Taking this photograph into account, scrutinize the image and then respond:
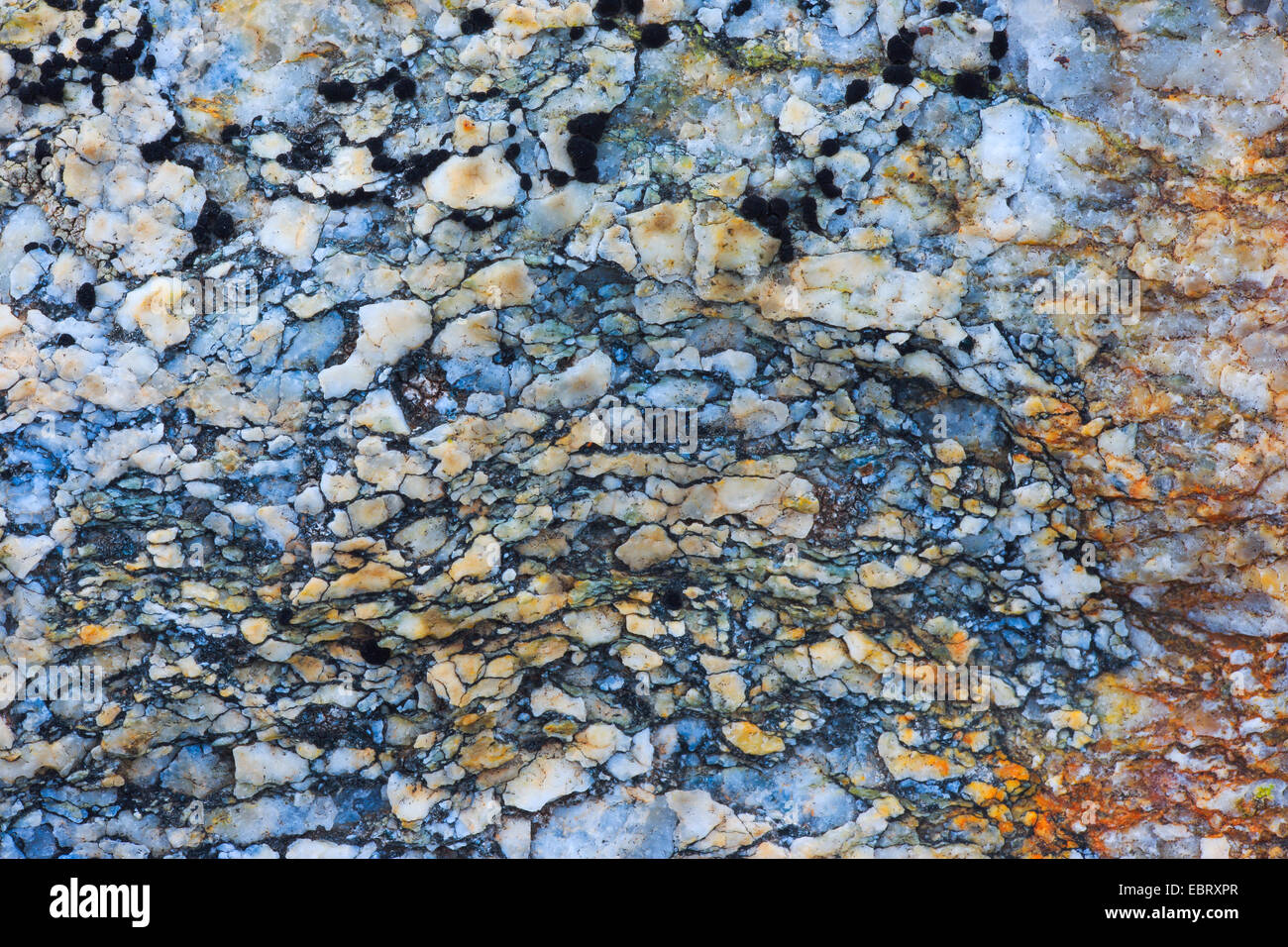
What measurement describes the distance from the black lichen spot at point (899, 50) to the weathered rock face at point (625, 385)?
0.02 meters

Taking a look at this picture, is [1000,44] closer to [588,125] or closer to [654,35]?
[654,35]

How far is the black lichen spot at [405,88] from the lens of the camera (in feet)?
12.1

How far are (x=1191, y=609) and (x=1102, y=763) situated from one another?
72cm

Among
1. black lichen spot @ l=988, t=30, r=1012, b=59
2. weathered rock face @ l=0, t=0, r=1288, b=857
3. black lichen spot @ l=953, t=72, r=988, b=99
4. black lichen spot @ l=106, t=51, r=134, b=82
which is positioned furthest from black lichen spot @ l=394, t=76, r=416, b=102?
black lichen spot @ l=988, t=30, r=1012, b=59

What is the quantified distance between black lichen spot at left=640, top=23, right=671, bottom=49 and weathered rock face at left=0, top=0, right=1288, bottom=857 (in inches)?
0.6

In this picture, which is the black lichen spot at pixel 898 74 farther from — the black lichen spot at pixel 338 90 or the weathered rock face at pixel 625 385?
the black lichen spot at pixel 338 90

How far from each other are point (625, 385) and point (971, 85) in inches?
69.7

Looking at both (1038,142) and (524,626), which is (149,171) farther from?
(1038,142)

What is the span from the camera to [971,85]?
364 centimetres

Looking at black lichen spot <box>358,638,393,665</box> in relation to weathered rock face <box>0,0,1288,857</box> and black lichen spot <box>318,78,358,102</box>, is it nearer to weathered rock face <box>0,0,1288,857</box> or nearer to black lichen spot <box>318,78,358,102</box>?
weathered rock face <box>0,0,1288,857</box>

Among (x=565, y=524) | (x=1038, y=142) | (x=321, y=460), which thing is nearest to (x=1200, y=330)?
(x=1038, y=142)

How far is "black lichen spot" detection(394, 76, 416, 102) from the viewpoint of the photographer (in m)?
3.70

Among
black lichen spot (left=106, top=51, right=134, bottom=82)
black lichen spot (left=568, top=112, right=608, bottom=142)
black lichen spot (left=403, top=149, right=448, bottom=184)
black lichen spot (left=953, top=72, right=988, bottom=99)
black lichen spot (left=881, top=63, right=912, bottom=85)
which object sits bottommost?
black lichen spot (left=403, top=149, right=448, bottom=184)

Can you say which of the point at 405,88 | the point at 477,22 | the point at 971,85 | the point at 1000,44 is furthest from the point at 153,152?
the point at 1000,44
